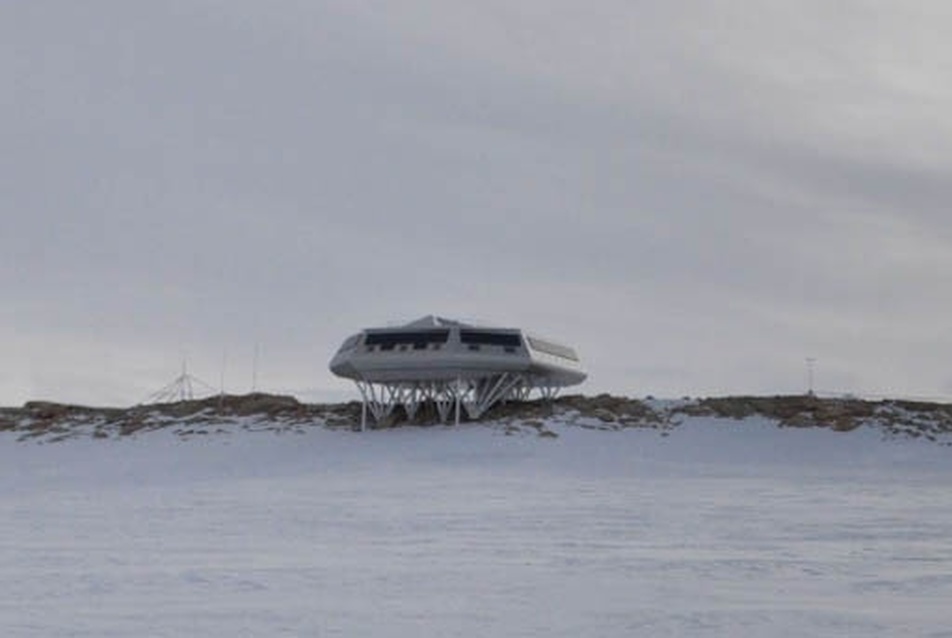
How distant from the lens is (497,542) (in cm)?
2441

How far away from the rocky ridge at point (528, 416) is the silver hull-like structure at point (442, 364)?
40.3 inches

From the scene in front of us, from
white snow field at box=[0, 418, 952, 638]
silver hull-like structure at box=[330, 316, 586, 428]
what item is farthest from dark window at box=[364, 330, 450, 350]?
white snow field at box=[0, 418, 952, 638]

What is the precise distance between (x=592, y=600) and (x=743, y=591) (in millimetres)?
2211

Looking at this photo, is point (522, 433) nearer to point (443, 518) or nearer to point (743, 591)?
point (443, 518)

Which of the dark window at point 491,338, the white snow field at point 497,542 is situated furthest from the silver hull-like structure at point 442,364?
the white snow field at point 497,542

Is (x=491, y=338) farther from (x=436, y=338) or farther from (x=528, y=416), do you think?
(x=528, y=416)

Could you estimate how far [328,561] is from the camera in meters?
21.6

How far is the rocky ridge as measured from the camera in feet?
184

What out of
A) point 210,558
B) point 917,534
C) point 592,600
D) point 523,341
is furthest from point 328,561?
point 523,341

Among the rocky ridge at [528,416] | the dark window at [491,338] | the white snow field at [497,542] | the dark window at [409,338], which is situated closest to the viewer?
the white snow field at [497,542]

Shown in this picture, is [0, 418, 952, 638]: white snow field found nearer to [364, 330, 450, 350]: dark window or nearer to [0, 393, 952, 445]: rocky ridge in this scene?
[0, 393, 952, 445]: rocky ridge

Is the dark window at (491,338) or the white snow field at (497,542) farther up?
the dark window at (491,338)

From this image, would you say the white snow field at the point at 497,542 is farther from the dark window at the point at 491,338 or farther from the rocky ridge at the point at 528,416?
the dark window at the point at 491,338

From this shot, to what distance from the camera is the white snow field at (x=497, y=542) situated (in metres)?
16.0
